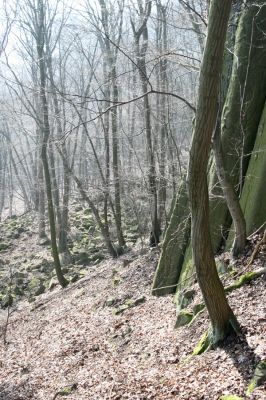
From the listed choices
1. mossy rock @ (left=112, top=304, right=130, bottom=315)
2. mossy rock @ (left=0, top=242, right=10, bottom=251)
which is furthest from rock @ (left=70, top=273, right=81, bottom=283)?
mossy rock @ (left=0, top=242, right=10, bottom=251)

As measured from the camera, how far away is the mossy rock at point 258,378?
4.86 m

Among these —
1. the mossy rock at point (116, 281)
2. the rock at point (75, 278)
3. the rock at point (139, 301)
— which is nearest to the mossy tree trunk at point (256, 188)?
the rock at point (139, 301)

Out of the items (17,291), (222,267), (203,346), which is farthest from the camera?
(17,291)

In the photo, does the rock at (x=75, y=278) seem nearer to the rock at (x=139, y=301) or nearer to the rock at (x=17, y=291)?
the rock at (x=17, y=291)

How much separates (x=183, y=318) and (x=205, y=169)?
12.8 feet

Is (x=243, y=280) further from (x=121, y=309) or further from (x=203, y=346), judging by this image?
(x=121, y=309)

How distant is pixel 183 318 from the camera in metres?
8.36

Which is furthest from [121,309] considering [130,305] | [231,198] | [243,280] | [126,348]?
[231,198]

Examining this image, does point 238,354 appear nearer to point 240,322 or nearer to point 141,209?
point 240,322

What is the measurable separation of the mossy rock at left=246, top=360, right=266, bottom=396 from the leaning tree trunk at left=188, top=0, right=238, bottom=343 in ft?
3.72

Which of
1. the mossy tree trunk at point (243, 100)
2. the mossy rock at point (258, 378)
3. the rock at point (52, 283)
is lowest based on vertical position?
the rock at point (52, 283)

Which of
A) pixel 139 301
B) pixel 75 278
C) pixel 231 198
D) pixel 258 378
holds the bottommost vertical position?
pixel 75 278

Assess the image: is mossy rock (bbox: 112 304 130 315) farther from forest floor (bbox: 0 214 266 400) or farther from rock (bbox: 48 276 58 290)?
rock (bbox: 48 276 58 290)

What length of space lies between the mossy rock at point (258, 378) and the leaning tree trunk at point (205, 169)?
3.72ft
